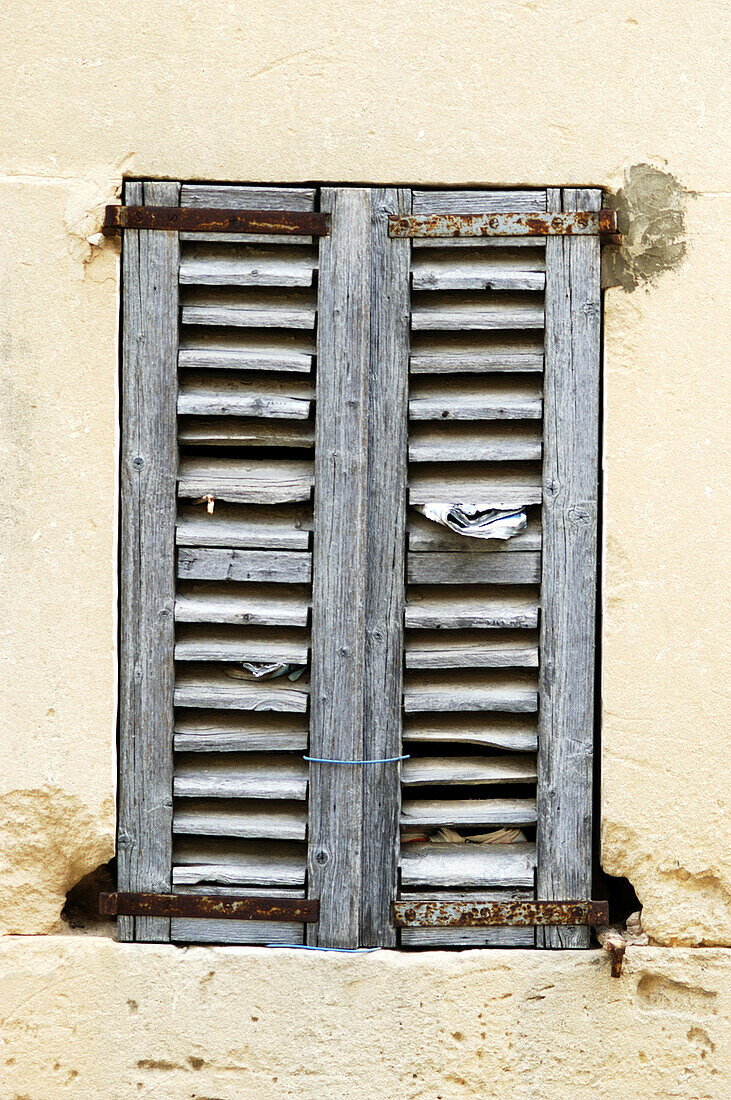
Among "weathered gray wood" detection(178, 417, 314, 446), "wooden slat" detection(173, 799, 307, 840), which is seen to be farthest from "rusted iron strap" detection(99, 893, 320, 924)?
"weathered gray wood" detection(178, 417, 314, 446)

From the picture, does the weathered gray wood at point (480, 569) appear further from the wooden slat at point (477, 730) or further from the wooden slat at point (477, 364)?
the wooden slat at point (477, 364)

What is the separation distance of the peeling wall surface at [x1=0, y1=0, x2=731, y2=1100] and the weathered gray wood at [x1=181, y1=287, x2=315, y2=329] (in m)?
0.21

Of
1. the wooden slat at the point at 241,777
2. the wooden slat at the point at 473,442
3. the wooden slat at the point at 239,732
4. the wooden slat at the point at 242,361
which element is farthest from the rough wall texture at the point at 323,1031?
the wooden slat at the point at 242,361

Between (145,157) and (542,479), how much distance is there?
133 centimetres

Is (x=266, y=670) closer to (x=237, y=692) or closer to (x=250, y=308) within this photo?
(x=237, y=692)

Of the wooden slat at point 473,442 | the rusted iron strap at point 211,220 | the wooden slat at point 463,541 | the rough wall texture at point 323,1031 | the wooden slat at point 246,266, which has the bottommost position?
the rough wall texture at point 323,1031

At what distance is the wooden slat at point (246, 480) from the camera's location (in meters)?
2.42

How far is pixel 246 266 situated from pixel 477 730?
1.37 meters

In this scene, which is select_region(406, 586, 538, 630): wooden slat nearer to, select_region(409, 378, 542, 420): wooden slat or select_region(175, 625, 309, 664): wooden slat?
select_region(175, 625, 309, 664): wooden slat

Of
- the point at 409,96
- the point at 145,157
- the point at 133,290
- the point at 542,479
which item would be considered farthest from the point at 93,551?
the point at 409,96

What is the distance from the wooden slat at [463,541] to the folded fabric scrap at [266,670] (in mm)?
449

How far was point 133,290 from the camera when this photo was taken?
2402 mm

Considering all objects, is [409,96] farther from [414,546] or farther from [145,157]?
[414,546]

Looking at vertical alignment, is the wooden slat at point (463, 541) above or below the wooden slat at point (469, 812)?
above
